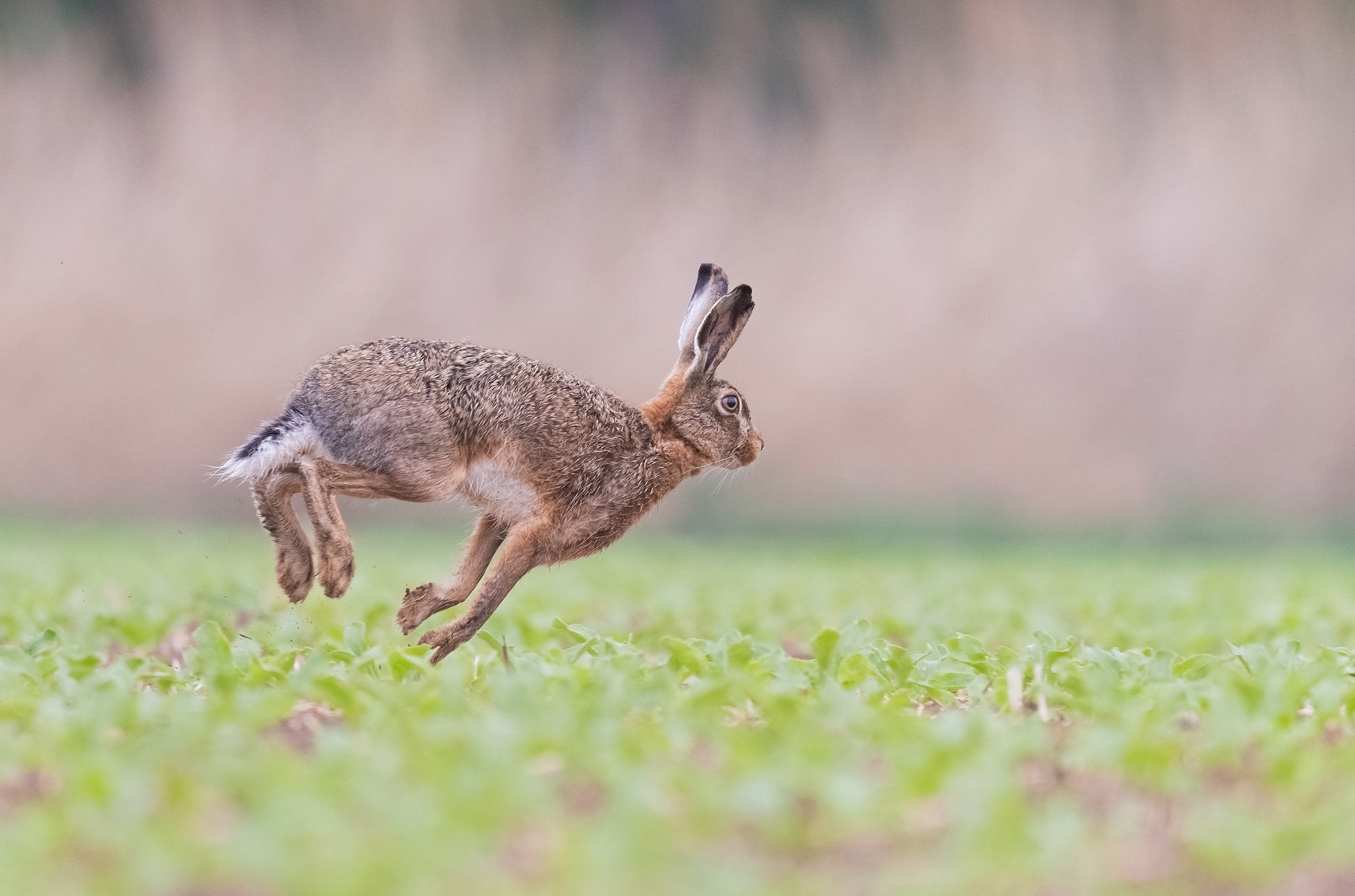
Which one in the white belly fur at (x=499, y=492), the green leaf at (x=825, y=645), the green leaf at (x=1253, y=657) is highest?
the white belly fur at (x=499, y=492)

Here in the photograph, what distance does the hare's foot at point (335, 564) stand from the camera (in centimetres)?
446

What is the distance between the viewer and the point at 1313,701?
11.4 ft

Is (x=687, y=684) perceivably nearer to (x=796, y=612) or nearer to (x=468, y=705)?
(x=468, y=705)

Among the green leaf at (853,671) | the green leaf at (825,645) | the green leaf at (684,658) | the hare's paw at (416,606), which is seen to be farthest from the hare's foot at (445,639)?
the green leaf at (853,671)

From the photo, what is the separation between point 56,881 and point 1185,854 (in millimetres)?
1630

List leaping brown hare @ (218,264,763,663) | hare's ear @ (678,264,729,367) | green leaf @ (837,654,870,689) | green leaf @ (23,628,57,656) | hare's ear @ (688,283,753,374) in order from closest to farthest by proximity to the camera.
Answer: green leaf @ (837,654,870,689) < leaping brown hare @ (218,264,763,663) < green leaf @ (23,628,57,656) < hare's ear @ (688,283,753,374) < hare's ear @ (678,264,729,367)

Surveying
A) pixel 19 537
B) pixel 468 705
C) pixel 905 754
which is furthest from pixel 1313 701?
pixel 19 537

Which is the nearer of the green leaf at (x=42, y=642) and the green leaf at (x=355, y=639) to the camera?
the green leaf at (x=355, y=639)

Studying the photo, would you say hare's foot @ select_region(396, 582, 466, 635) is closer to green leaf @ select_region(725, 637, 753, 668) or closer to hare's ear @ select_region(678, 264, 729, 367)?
green leaf @ select_region(725, 637, 753, 668)

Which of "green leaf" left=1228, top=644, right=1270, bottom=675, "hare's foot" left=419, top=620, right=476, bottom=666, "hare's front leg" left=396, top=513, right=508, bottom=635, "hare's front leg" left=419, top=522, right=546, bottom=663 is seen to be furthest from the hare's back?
"green leaf" left=1228, top=644, right=1270, bottom=675

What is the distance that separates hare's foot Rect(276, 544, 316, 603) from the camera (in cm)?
464

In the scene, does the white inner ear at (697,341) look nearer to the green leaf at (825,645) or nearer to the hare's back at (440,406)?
the hare's back at (440,406)

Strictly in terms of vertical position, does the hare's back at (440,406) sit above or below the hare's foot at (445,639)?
above

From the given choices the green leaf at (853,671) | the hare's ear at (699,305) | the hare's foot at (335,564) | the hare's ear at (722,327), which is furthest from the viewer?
the hare's ear at (699,305)
